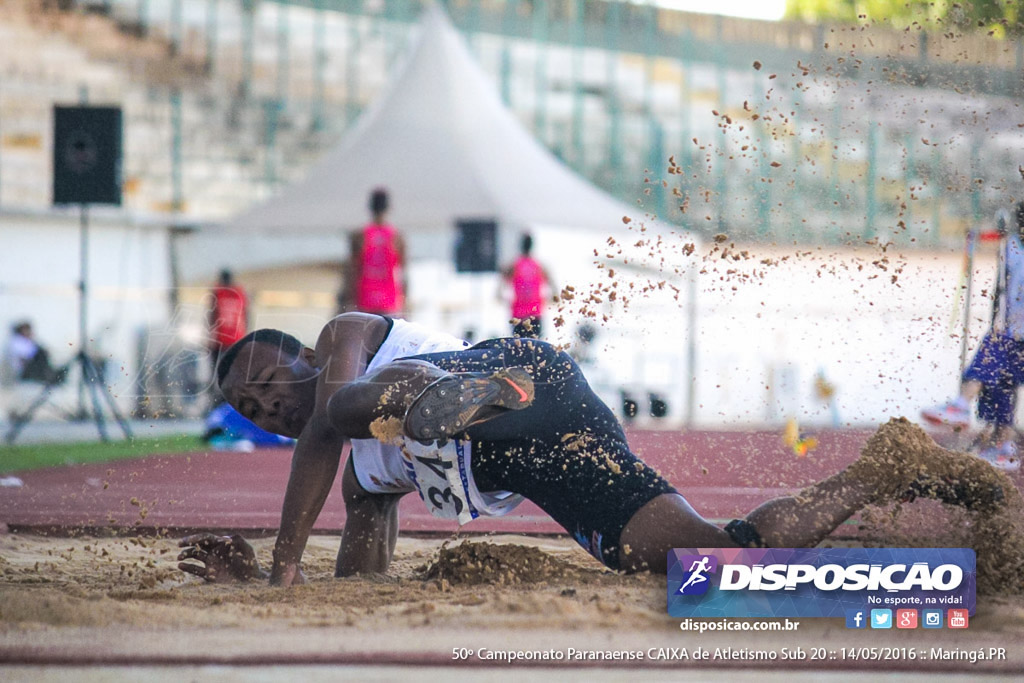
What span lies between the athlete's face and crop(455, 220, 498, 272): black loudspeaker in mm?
6814

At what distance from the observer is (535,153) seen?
36.0 ft

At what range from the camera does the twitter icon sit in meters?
2.65

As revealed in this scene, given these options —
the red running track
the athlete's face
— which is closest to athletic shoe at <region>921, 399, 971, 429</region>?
the red running track

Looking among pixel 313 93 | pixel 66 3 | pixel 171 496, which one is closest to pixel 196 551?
pixel 171 496

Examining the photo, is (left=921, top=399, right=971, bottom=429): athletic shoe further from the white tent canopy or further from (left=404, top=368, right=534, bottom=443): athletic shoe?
the white tent canopy

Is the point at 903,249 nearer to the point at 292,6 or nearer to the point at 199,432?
the point at 199,432

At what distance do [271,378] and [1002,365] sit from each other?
8.23 ft

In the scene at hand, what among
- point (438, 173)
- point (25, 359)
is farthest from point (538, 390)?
point (25, 359)

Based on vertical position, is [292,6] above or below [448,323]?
above

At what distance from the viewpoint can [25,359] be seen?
34.3 ft

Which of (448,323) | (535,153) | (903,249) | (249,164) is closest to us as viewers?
(903,249)

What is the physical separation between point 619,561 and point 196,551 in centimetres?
125

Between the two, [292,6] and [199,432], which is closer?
[199,432]

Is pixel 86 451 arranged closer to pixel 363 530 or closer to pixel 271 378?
pixel 363 530
